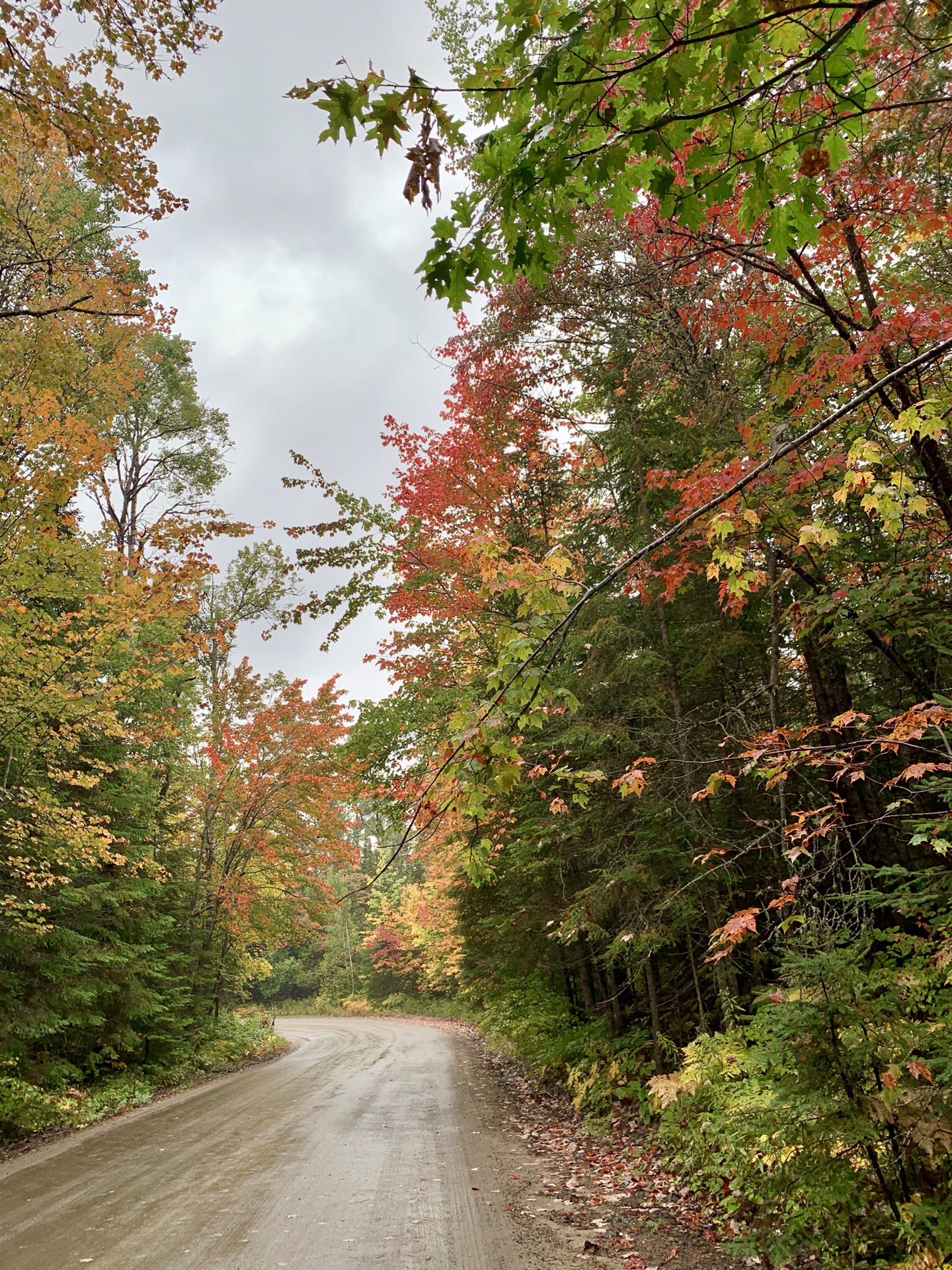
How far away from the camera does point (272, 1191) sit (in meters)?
5.66

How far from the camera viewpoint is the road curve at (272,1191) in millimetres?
4465

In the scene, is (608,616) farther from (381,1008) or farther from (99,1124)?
(381,1008)

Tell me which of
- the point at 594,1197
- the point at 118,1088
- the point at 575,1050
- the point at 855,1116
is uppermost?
the point at 855,1116

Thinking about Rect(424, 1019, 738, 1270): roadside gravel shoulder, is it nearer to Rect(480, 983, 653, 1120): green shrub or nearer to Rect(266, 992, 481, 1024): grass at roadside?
Rect(480, 983, 653, 1120): green shrub

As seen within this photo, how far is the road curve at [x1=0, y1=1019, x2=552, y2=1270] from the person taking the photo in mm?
4465

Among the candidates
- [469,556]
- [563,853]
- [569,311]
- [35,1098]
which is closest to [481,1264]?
[469,556]

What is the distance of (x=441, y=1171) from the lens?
6.08m

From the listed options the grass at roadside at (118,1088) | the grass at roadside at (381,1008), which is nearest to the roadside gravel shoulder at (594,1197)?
the grass at roadside at (118,1088)

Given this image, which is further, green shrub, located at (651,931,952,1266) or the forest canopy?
green shrub, located at (651,931,952,1266)

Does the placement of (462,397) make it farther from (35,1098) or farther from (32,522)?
(35,1098)

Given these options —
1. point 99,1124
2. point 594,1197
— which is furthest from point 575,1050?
point 99,1124

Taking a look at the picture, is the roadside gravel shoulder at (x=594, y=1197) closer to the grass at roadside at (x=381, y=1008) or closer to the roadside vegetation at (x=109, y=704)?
the roadside vegetation at (x=109, y=704)

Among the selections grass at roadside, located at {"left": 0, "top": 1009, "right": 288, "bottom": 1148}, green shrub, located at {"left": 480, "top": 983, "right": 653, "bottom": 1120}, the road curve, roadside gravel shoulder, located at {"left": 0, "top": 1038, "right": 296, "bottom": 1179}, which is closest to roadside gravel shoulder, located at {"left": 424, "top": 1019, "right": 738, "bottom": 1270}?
the road curve

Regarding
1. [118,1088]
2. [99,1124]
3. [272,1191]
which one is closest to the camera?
[272,1191]
